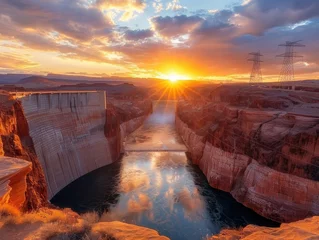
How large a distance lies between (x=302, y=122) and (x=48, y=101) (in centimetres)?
3417

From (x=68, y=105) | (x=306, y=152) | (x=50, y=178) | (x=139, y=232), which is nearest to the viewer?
(x=139, y=232)

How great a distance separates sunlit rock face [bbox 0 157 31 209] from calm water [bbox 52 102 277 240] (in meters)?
16.6

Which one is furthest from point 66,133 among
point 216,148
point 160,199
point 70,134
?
point 216,148

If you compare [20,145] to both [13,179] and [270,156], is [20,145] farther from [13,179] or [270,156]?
[270,156]

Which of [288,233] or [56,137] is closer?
[288,233]

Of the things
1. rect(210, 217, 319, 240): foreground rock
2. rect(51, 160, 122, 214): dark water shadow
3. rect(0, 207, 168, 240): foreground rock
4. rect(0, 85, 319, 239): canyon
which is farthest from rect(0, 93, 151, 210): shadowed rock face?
rect(210, 217, 319, 240): foreground rock

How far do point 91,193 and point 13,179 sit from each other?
23.4 meters

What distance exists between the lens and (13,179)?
11.9 metres

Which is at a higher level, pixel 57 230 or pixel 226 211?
pixel 57 230

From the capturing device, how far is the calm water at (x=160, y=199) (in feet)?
90.4

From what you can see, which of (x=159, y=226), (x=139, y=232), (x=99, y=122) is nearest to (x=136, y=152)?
(x=99, y=122)

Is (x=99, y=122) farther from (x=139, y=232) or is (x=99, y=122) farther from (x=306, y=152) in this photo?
(x=139, y=232)

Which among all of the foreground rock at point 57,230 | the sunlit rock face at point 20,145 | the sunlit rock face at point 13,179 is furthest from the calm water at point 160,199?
the sunlit rock face at point 13,179

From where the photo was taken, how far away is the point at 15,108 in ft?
85.9
